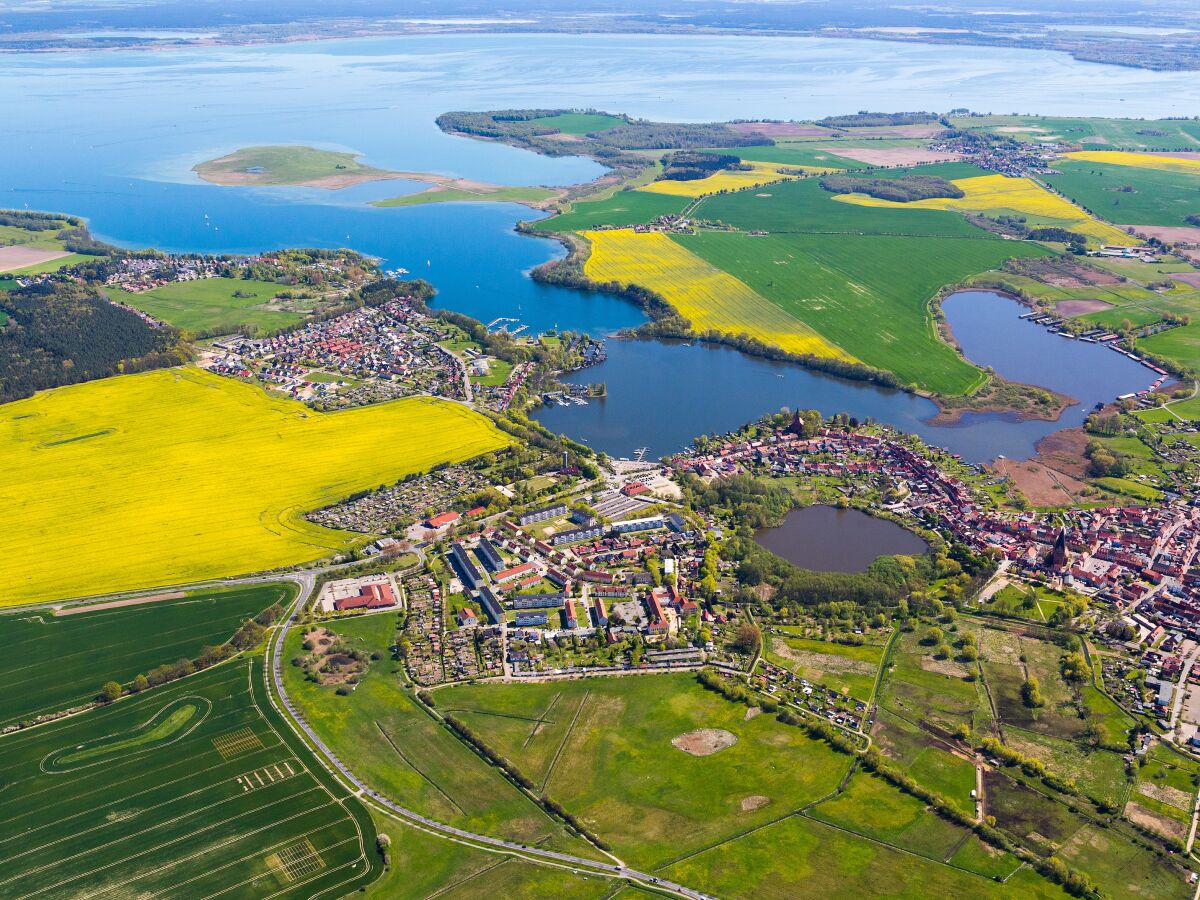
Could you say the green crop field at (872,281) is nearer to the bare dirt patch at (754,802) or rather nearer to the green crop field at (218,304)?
the bare dirt patch at (754,802)

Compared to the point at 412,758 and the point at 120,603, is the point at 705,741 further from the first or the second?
the point at 120,603

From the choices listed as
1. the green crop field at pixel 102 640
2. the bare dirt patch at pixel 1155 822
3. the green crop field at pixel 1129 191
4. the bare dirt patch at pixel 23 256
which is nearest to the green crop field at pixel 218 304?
the bare dirt patch at pixel 23 256

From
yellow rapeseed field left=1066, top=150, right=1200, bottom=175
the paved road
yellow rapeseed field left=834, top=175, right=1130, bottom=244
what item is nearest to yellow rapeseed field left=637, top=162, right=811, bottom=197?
yellow rapeseed field left=834, top=175, right=1130, bottom=244

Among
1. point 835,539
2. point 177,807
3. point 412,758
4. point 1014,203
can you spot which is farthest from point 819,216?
point 177,807

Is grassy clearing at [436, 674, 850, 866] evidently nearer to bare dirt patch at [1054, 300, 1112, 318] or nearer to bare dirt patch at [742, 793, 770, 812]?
bare dirt patch at [742, 793, 770, 812]

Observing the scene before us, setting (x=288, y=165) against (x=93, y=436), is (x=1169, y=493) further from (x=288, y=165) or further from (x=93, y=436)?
(x=288, y=165)

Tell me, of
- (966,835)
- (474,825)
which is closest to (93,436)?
(474,825)
